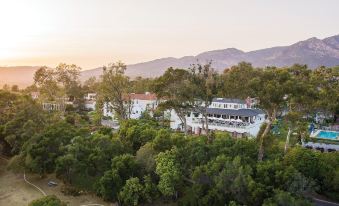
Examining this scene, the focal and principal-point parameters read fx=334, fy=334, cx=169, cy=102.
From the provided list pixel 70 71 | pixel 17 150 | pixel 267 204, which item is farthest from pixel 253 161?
pixel 70 71

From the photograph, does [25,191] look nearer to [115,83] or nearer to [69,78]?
[115,83]

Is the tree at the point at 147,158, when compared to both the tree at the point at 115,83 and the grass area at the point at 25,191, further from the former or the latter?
the tree at the point at 115,83

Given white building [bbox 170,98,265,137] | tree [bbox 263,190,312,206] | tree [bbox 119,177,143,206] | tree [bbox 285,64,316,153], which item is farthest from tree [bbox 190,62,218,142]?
tree [bbox 263,190,312,206]

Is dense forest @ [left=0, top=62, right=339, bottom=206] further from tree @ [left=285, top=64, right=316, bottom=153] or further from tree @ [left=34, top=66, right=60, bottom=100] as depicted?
tree @ [left=34, top=66, right=60, bottom=100]

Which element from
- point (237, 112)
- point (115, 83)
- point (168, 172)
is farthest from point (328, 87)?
point (168, 172)

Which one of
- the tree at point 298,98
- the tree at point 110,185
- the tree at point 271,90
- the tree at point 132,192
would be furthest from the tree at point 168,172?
the tree at point 298,98

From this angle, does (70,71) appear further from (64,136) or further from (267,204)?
(267,204)
